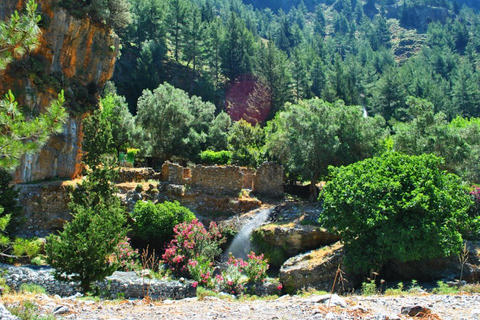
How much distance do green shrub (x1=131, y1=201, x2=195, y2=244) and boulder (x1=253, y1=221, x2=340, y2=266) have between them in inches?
174

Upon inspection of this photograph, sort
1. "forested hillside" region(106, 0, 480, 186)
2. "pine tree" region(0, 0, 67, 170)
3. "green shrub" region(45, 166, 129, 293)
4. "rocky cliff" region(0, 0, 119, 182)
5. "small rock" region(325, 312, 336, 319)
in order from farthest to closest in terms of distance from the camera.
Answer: "forested hillside" region(106, 0, 480, 186), "rocky cliff" region(0, 0, 119, 182), "green shrub" region(45, 166, 129, 293), "pine tree" region(0, 0, 67, 170), "small rock" region(325, 312, 336, 319)

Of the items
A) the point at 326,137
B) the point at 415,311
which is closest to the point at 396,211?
the point at 415,311

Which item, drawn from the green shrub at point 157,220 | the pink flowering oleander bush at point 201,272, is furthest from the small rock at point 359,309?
the green shrub at point 157,220

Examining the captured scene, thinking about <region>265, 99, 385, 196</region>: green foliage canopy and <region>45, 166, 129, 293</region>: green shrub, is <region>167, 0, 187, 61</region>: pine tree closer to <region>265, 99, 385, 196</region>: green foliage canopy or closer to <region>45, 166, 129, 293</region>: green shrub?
<region>265, 99, 385, 196</region>: green foliage canopy

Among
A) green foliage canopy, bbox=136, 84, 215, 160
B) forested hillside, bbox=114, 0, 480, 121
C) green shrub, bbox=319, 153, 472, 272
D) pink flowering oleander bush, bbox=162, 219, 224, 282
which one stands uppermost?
forested hillside, bbox=114, 0, 480, 121

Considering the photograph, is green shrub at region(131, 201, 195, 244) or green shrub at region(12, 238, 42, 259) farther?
green shrub at region(131, 201, 195, 244)

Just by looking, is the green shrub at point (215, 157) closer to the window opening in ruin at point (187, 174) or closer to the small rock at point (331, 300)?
the window opening in ruin at point (187, 174)

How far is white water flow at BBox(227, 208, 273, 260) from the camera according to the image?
22.8 m

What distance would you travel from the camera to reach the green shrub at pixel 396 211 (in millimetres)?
16312

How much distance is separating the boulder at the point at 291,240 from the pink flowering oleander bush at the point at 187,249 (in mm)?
2901

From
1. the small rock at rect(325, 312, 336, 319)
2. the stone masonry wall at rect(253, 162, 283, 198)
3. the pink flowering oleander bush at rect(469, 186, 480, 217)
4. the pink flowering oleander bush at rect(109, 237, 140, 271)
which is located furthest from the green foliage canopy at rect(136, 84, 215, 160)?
the small rock at rect(325, 312, 336, 319)

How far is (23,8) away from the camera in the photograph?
23.2 meters

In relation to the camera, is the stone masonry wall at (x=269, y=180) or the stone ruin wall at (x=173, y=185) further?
the stone masonry wall at (x=269, y=180)

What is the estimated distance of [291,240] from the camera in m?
20.9
